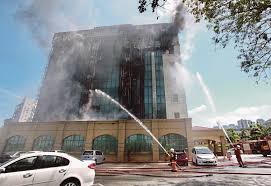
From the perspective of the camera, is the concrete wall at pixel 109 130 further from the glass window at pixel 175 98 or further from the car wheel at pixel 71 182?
the car wheel at pixel 71 182

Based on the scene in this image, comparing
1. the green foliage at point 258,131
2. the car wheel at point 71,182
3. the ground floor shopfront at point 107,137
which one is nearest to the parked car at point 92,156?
the ground floor shopfront at point 107,137

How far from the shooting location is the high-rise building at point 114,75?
150ft

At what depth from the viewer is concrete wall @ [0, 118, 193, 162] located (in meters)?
26.8

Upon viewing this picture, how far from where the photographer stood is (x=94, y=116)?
150 feet

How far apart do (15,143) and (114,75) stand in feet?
87.9

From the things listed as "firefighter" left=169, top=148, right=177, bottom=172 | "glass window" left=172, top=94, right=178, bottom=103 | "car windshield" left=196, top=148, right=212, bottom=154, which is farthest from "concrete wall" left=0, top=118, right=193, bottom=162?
"glass window" left=172, top=94, right=178, bottom=103

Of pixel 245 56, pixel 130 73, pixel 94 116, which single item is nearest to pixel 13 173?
pixel 245 56

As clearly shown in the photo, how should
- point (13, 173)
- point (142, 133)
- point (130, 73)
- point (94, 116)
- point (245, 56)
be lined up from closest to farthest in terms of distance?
1. point (13, 173)
2. point (245, 56)
3. point (142, 133)
4. point (94, 116)
5. point (130, 73)

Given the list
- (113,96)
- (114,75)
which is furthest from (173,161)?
(114,75)

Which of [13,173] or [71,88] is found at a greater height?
[71,88]

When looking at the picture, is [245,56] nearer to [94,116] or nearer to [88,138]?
[88,138]

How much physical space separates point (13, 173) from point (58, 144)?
2400 centimetres

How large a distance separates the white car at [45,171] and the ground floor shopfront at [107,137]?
68.0ft

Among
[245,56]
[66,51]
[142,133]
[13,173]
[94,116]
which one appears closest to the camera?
[13,173]
